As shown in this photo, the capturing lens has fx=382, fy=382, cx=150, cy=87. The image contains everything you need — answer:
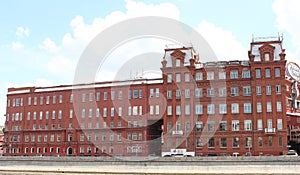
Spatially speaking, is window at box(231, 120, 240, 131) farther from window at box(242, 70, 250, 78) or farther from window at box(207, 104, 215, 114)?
window at box(242, 70, 250, 78)

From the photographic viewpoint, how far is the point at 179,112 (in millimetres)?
77750

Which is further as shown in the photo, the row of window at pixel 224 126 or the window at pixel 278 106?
the row of window at pixel 224 126

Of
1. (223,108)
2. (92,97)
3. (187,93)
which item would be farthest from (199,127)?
(92,97)

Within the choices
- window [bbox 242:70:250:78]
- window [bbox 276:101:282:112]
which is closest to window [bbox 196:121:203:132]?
window [bbox 242:70:250:78]

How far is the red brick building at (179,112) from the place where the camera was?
7238cm

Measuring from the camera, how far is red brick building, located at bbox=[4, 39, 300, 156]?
72.4 m

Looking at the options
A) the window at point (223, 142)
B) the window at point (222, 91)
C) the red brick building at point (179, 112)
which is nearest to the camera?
the red brick building at point (179, 112)

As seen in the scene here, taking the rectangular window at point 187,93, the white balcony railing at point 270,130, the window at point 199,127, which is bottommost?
the white balcony railing at point 270,130

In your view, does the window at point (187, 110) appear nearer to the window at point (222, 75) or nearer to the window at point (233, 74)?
the window at point (222, 75)

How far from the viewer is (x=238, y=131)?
242ft

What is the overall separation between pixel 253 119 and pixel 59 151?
147 ft

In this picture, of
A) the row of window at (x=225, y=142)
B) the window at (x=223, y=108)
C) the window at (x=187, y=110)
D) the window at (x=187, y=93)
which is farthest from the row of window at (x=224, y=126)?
the window at (x=187, y=93)

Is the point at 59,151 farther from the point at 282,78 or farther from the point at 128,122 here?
the point at 282,78

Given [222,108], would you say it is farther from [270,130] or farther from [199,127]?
[270,130]
